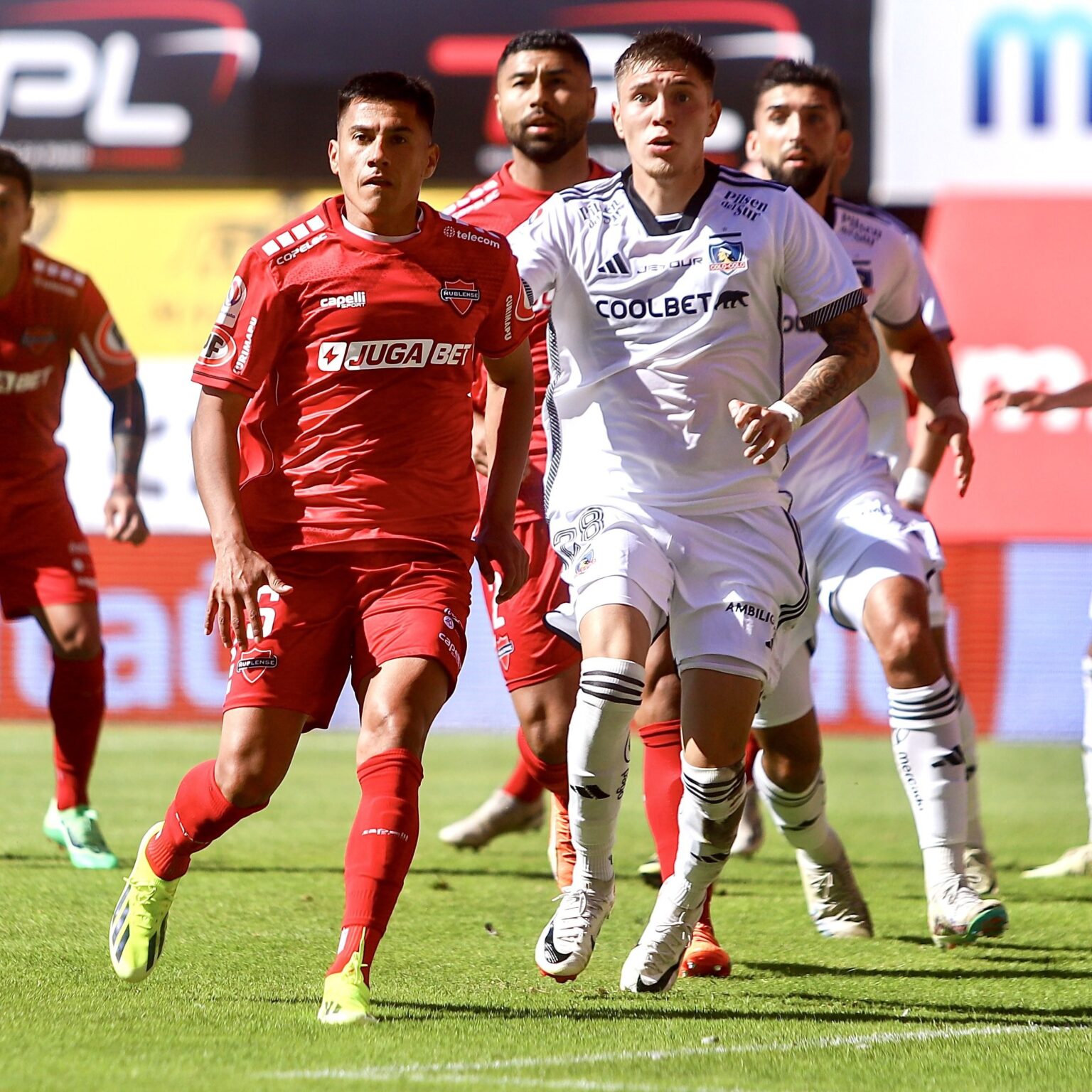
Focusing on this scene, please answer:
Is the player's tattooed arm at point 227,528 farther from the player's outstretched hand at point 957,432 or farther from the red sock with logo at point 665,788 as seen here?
the player's outstretched hand at point 957,432

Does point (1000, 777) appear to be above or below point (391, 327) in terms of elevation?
below

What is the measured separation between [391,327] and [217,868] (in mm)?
3076

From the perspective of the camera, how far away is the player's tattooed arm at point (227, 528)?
165 inches

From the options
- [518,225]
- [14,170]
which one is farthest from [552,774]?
[14,170]

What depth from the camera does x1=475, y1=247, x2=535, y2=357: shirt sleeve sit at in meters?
4.69

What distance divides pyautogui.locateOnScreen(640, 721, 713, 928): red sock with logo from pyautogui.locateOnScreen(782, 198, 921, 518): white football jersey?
3.36 ft

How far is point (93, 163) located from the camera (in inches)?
621

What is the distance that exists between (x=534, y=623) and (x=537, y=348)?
2.92 ft

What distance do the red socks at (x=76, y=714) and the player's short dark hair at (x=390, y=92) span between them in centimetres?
321

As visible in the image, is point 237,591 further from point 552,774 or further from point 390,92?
point 552,774

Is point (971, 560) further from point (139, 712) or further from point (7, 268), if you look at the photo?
point (7, 268)

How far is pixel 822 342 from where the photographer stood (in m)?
5.98

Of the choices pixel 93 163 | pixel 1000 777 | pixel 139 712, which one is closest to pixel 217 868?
pixel 1000 777

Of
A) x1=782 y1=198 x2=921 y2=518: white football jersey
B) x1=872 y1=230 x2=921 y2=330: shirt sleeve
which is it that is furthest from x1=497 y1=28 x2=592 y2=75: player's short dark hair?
x1=872 y1=230 x2=921 y2=330: shirt sleeve
